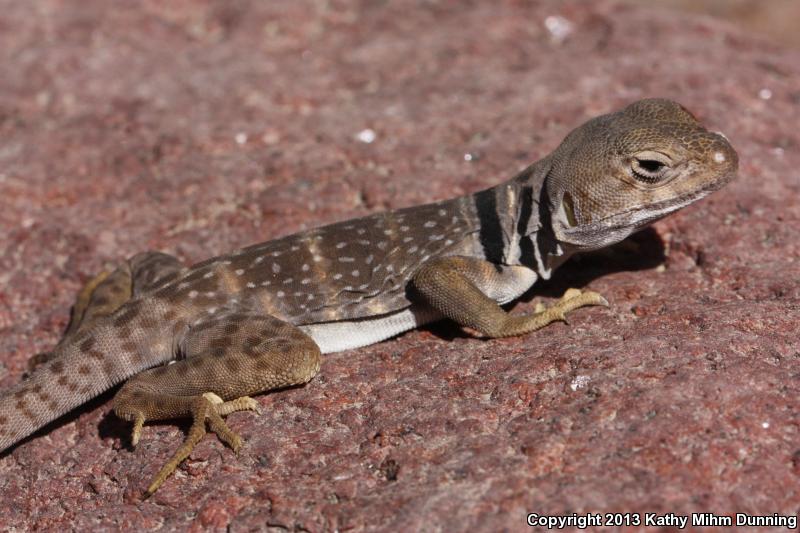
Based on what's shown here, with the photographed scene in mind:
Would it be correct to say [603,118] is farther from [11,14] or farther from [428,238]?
[11,14]

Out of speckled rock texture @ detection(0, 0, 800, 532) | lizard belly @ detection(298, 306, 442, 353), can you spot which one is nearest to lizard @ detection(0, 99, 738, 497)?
lizard belly @ detection(298, 306, 442, 353)

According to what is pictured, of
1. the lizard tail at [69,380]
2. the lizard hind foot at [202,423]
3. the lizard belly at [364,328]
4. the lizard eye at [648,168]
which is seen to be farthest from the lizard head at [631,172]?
the lizard tail at [69,380]

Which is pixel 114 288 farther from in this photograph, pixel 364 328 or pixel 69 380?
pixel 364 328

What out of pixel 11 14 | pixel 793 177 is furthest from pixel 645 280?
pixel 11 14

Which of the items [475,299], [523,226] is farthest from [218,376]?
[523,226]

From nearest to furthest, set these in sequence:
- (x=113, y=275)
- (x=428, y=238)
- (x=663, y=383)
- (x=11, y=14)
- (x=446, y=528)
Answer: (x=446, y=528) → (x=663, y=383) → (x=428, y=238) → (x=113, y=275) → (x=11, y=14)

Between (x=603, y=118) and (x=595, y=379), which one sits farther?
(x=603, y=118)

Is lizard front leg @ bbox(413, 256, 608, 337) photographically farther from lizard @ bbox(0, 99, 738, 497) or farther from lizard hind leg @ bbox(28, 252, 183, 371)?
lizard hind leg @ bbox(28, 252, 183, 371)
